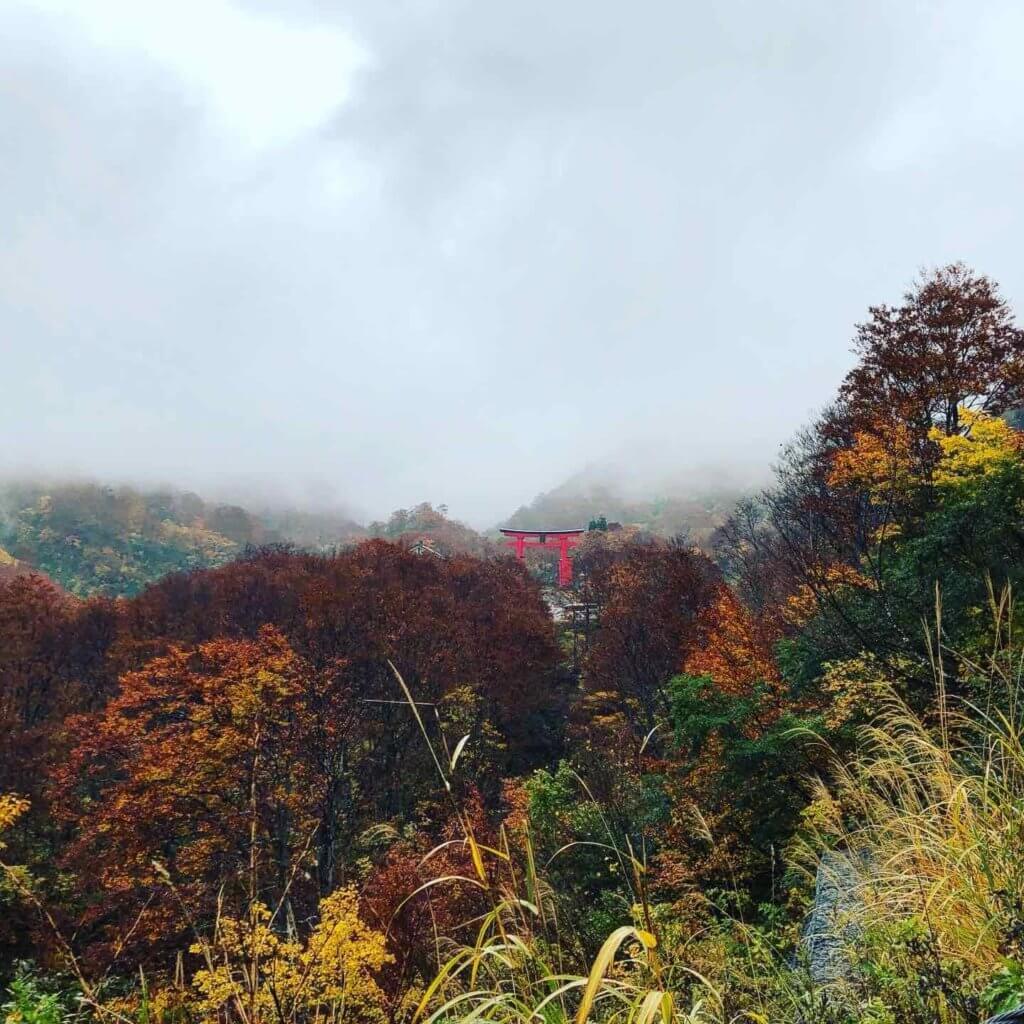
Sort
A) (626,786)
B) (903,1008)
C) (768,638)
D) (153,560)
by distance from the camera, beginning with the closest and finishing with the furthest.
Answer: (903,1008), (626,786), (768,638), (153,560)

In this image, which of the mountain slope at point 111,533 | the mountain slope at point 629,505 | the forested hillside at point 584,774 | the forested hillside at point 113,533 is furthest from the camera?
the mountain slope at point 629,505

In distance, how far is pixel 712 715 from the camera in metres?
10.0

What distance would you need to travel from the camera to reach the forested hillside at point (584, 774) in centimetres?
197

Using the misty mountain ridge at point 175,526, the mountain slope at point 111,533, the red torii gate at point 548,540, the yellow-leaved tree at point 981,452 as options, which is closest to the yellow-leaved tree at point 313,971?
the yellow-leaved tree at point 981,452

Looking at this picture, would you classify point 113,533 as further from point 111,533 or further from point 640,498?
point 640,498

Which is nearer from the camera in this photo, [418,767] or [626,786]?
[626,786]

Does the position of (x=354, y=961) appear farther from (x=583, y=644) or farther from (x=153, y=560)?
(x=153, y=560)

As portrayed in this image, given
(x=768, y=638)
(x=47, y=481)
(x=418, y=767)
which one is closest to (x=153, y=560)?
(x=47, y=481)

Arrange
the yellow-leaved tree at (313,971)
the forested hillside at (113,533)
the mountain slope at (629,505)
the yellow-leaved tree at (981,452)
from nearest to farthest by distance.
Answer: the yellow-leaved tree at (313,971) < the yellow-leaved tree at (981,452) < the forested hillside at (113,533) < the mountain slope at (629,505)

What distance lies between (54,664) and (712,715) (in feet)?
66.3

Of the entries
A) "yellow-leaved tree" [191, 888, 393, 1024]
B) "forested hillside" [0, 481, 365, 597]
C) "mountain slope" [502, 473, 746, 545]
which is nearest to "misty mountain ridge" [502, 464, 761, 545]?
"mountain slope" [502, 473, 746, 545]

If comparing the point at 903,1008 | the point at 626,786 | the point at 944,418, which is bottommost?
the point at 626,786

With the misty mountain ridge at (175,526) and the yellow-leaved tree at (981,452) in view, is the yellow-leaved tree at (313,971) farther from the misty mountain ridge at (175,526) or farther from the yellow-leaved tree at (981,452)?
the misty mountain ridge at (175,526)

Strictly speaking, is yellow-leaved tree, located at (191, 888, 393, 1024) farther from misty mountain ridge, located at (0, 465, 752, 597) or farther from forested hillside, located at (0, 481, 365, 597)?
forested hillside, located at (0, 481, 365, 597)
